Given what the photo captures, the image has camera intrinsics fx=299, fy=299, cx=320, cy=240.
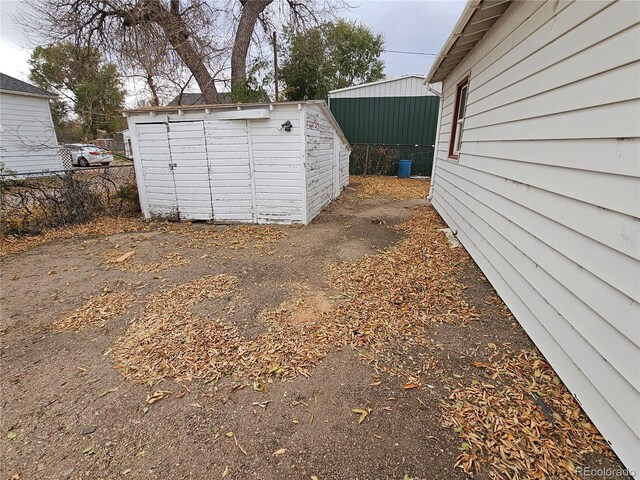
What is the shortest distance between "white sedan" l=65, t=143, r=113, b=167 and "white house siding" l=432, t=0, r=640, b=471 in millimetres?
20638

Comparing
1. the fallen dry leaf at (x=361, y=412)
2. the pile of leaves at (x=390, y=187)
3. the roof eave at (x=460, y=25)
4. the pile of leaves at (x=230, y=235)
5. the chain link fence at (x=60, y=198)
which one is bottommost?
the pile of leaves at (x=230, y=235)

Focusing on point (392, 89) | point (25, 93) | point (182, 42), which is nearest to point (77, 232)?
point (182, 42)

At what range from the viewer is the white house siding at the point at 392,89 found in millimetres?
12234

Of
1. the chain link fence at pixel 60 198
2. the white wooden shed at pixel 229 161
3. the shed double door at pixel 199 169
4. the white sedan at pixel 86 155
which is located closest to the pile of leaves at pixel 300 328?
the white wooden shed at pixel 229 161

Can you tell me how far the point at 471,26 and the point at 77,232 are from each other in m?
7.45

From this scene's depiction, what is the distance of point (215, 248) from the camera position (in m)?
5.04

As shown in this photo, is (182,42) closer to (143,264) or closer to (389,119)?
(143,264)

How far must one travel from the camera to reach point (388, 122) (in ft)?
42.4

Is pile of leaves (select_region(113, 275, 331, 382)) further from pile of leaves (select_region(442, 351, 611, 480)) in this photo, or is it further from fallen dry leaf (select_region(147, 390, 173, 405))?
pile of leaves (select_region(442, 351, 611, 480))

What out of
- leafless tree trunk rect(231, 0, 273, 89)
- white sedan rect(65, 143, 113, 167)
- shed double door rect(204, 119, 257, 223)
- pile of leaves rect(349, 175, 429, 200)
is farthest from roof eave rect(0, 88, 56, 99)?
pile of leaves rect(349, 175, 429, 200)

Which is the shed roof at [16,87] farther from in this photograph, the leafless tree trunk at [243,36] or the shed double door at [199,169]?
the shed double door at [199,169]

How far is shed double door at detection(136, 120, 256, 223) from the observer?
6.02 metres

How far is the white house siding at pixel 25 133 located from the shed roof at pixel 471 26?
Answer: 1219 cm

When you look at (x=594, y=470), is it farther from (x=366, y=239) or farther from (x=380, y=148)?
(x=380, y=148)
